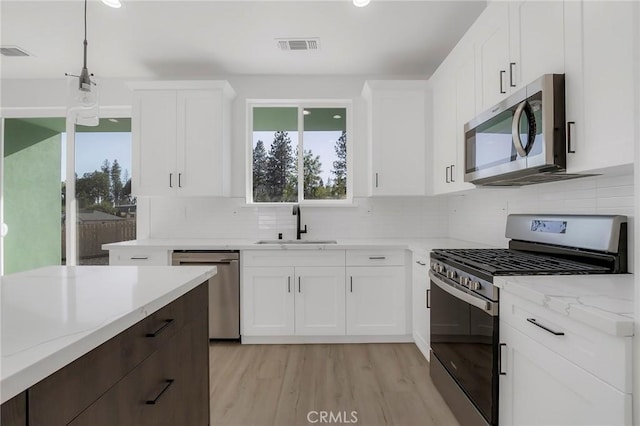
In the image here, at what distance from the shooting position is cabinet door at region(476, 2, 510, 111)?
6.56ft

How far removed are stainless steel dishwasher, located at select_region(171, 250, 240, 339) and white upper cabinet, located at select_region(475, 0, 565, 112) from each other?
2.35 metres

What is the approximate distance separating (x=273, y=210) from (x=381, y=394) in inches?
83.3

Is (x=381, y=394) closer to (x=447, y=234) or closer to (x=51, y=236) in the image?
(x=447, y=234)

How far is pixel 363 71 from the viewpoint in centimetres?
370

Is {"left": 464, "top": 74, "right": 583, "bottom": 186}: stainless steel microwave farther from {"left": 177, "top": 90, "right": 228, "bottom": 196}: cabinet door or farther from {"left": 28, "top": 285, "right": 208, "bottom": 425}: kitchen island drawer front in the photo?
{"left": 177, "top": 90, "right": 228, "bottom": 196}: cabinet door

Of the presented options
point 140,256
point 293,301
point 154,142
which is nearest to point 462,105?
point 293,301

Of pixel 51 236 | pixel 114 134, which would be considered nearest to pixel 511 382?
pixel 114 134

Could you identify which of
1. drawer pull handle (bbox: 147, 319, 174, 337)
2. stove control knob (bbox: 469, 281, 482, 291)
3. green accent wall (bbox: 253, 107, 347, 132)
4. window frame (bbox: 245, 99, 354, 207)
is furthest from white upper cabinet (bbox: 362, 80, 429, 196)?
drawer pull handle (bbox: 147, 319, 174, 337)

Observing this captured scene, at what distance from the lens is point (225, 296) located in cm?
321

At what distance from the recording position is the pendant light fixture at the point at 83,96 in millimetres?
1578

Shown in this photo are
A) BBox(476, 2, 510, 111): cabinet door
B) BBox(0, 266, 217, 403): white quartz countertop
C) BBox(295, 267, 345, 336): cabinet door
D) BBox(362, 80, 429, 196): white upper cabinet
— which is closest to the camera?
BBox(0, 266, 217, 403): white quartz countertop

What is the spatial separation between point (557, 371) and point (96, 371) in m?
1.34

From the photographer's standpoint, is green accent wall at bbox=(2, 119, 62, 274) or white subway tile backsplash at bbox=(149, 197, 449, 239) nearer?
white subway tile backsplash at bbox=(149, 197, 449, 239)

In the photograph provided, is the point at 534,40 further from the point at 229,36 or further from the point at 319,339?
the point at 319,339
